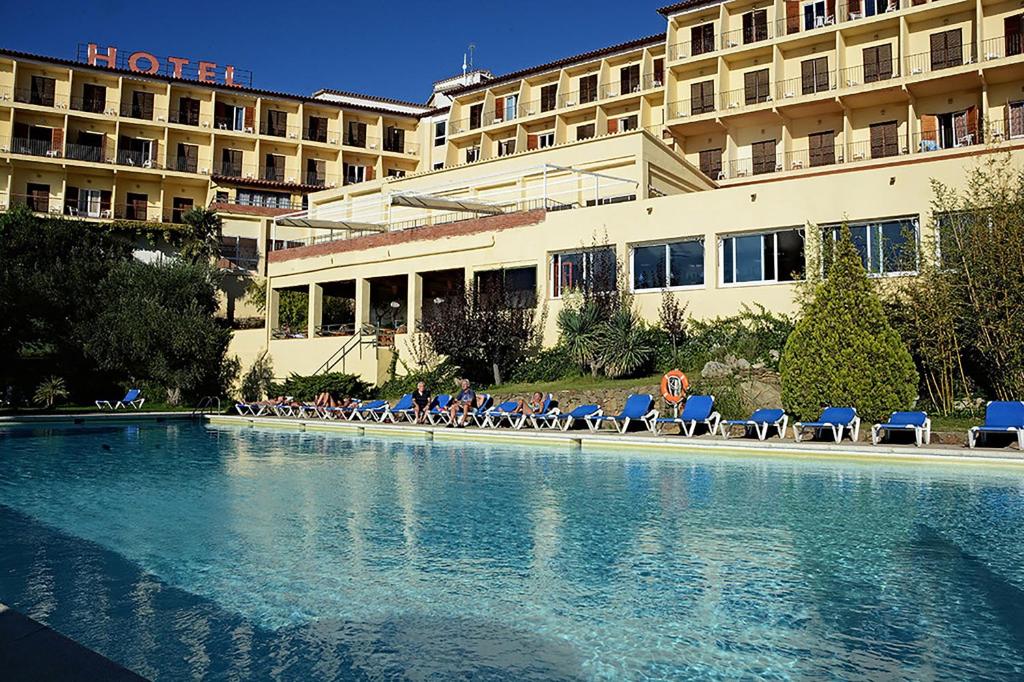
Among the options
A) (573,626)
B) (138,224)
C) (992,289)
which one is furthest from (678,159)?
(138,224)

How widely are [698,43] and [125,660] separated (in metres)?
36.0

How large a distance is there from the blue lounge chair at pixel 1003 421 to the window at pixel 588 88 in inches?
1202

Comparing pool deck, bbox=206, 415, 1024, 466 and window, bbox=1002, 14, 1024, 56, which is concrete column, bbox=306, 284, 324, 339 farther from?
window, bbox=1002, 14, 1024, 56

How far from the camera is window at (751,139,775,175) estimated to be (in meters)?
33.0

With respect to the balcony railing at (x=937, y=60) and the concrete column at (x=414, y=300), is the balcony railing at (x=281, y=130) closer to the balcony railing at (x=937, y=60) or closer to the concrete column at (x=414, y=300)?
the concrete column at (x=414, y=300)

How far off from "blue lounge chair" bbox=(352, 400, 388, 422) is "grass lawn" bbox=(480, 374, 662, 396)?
9.31ft

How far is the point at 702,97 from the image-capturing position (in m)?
34.8

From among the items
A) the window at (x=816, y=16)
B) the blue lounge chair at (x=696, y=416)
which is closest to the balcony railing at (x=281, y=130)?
the window at (x=816, y=16)

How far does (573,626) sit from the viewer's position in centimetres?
499

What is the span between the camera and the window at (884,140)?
100ft

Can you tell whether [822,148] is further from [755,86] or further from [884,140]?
[755,86]

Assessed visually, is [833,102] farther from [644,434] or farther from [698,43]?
[644,434]

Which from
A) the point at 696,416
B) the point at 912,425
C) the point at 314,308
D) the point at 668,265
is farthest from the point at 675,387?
the point at 314,308

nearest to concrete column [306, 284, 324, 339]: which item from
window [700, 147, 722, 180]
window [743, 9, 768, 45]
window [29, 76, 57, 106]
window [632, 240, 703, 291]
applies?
window [632, 240, 703, 291]
